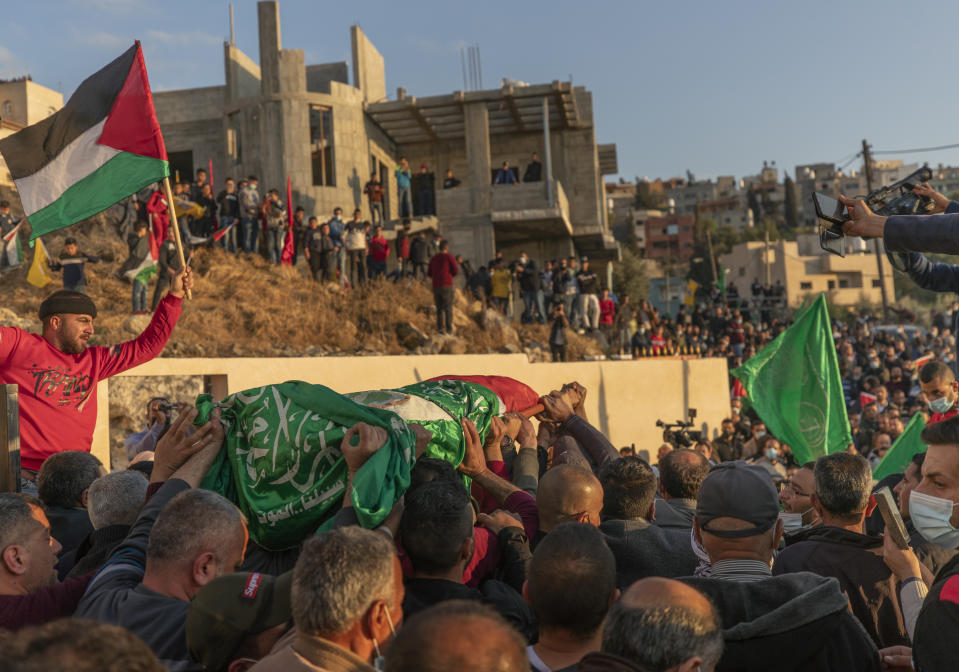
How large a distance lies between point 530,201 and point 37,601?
24584 millimetres

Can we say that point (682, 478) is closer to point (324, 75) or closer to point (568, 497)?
point (568, 497)

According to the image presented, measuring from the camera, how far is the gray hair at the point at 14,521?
10.3ft

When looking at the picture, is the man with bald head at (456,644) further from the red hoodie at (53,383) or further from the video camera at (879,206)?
the red hoodie at (53,383)

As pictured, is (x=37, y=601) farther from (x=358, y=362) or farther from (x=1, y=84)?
(x=1, y=84)

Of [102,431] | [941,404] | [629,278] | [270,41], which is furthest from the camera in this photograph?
[629,278]

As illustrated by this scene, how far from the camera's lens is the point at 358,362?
36.8 feet

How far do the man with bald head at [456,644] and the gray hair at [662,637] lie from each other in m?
0.42

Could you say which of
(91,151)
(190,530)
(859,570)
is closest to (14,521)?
(190,530)

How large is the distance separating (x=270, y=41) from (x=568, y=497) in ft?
82.4

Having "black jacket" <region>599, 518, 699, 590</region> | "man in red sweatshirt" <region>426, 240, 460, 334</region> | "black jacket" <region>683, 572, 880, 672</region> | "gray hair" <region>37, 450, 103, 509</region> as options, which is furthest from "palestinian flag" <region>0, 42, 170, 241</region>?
"man in red sweatshirt" <region>426, 240, 460, 334</region>

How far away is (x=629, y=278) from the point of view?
158 feet

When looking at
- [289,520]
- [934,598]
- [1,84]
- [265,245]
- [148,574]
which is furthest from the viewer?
[1,84]

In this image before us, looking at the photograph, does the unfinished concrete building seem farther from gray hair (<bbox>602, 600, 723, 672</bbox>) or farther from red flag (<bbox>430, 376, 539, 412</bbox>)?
gray hair (<bbox>602, 600, 723, 672</bbox>)

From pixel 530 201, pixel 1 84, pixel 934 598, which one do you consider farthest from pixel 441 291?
pixel 1 84
